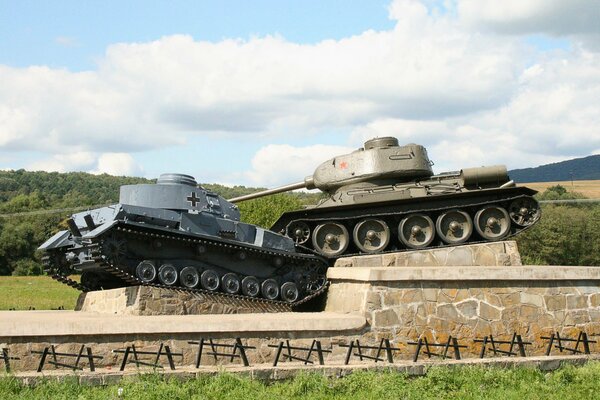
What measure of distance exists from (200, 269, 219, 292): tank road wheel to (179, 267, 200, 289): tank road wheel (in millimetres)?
126

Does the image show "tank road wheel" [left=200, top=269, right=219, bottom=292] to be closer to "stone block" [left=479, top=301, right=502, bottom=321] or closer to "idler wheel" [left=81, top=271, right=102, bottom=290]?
"idler wheel" [left=81, top=271, right=102, bottom=290]

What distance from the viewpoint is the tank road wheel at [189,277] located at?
52.3 ft

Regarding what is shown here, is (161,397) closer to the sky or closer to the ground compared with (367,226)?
closer to the ground

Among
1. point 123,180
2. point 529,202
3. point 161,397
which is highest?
point 123,180

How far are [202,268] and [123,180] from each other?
75.4 meters

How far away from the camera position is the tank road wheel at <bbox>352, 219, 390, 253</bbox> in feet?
61.5

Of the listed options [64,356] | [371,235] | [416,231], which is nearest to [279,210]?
[371,235]

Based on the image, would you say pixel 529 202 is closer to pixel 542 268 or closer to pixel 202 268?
pixel 542 268

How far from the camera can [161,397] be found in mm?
10125

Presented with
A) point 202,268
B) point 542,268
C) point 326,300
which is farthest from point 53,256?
point 542,268

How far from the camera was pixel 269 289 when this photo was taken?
16938 mm

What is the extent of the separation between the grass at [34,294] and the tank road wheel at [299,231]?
8718 mm

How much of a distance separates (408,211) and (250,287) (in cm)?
423

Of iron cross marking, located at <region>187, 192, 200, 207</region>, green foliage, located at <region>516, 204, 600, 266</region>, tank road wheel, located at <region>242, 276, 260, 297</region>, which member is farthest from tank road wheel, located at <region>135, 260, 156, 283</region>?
green foliage, located at <region>516, 204, 600, 266</region>
